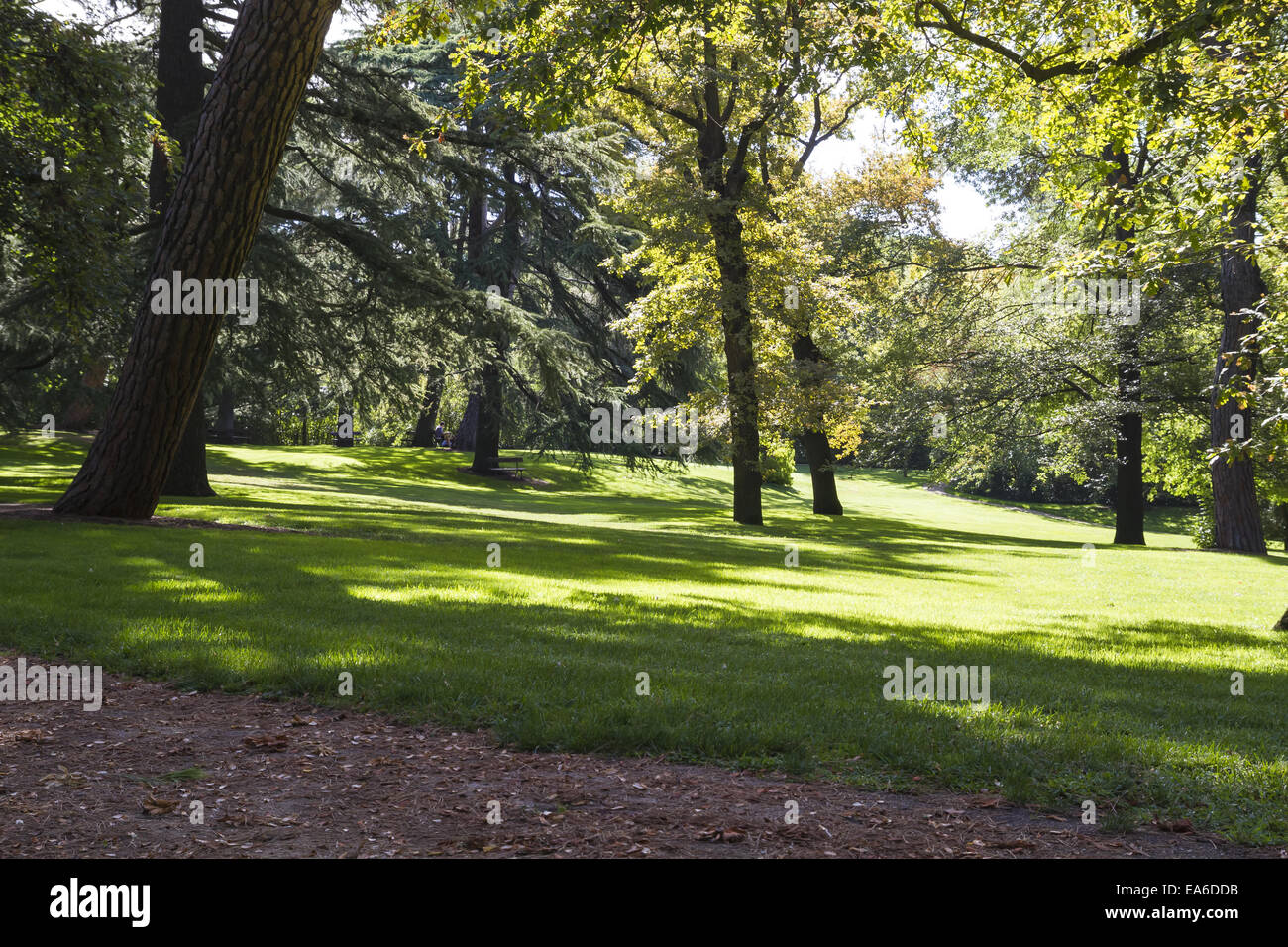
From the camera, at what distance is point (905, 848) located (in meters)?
3.94

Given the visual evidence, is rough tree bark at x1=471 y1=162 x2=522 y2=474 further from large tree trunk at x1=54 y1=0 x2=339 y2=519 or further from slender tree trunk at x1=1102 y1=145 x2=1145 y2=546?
slender tree trunk at x1=1102 y1=145 x2=1145 y2=546

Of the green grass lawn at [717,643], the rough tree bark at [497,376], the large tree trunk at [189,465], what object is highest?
the rough tree bark at [497,376]

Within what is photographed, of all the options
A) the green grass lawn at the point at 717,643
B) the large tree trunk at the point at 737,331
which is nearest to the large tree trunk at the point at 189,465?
the green grass lawn at the point at 717,643

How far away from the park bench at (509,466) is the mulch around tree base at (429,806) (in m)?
31.4

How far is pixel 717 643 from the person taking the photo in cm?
799

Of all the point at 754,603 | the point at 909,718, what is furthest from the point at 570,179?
the point at 909,718

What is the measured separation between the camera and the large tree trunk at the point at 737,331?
22.4 metres

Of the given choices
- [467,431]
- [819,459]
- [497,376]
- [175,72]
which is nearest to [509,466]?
[467,431]

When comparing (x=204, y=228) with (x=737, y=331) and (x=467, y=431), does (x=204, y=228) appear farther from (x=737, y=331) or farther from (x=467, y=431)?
(x=467, y=431)

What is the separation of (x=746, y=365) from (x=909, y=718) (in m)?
18.3

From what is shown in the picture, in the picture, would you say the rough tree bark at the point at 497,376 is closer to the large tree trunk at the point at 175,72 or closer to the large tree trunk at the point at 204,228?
the large tree trunk at the point at 175,72

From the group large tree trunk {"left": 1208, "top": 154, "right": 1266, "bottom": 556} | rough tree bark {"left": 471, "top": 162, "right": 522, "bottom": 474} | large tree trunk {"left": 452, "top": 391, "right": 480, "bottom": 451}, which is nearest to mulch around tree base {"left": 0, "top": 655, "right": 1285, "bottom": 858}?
rough tree bark {"left": 471, "top": 162, "right": 522, "bottom": 474}

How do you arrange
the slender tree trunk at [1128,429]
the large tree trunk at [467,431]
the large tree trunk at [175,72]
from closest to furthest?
the large tree trunk at [175,72] < the slender tree trunk at [1128,429] < the large tree trunk at [467,431]
